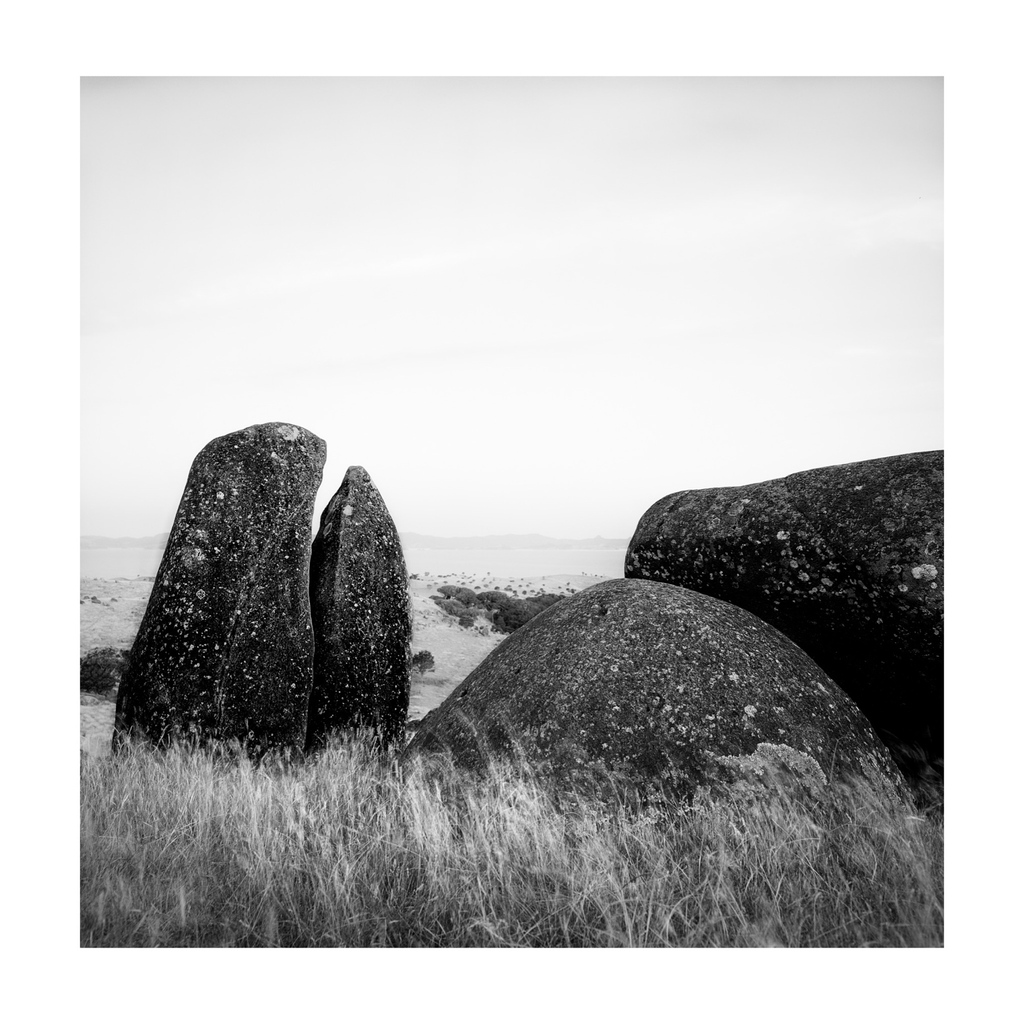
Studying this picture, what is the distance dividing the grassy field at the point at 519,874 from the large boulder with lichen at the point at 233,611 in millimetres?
940

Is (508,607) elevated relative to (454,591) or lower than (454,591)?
lower

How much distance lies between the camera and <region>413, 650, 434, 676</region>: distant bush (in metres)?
7.20

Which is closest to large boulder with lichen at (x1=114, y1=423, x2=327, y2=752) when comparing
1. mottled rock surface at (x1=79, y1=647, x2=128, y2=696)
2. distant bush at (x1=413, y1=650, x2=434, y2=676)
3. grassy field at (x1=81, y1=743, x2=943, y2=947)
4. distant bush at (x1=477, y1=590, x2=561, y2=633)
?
mottled rock surface at (x1=79, y1=647, x2=128, y2=696)

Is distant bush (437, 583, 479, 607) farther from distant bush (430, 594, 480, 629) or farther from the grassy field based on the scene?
the grassy field

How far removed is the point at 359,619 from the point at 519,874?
260 cm

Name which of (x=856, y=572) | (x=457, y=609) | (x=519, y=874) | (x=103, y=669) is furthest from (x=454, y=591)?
(x=519, y=874)

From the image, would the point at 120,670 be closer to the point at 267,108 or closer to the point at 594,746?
the point at 594,746

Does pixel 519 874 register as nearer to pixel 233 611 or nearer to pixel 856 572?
pixel 233 611

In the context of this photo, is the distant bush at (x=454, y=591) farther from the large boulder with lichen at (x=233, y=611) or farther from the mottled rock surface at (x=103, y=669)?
the mottled rock surface at (x=103, y=669)

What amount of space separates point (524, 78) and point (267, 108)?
1559 millimetres

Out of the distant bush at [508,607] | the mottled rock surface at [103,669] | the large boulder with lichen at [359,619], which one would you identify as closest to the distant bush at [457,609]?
the distant bush at [508,607]

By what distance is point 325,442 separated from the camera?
19.3 ft

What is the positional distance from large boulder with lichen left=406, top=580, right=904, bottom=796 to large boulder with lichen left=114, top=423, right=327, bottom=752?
117 cm

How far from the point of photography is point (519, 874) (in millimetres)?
3812
